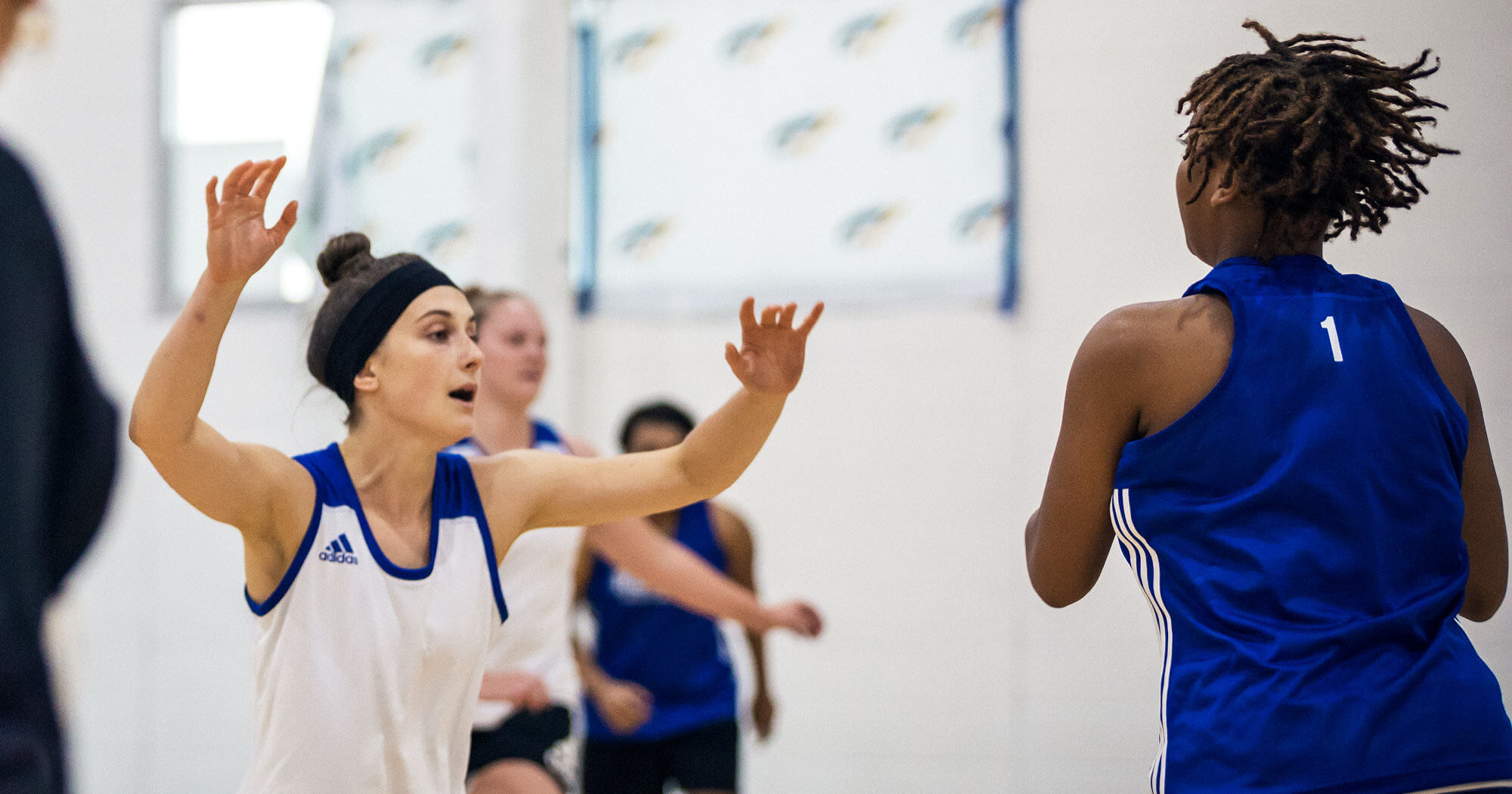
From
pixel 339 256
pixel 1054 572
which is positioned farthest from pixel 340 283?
pixel 1054 572

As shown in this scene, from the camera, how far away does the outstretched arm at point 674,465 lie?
6.47 ft

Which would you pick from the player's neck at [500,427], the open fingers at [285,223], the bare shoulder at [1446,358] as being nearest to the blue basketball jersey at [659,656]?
the player's neck at [500,427]

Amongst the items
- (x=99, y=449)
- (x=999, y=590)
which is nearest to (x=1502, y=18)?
(x=999, y=590)

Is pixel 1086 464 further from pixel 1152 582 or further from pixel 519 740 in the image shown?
pixel 519 740

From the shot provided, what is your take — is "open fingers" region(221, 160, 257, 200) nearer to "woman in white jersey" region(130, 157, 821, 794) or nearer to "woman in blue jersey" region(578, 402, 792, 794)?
"woman in white jersey" region(130, 157, 821, 794)

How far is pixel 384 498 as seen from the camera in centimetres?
204

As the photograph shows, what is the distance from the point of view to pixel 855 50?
18.2 feet

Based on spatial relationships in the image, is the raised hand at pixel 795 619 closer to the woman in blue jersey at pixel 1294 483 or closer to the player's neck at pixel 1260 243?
the woman in blue jersey at pixel 1294 483

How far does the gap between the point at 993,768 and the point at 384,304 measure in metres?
3.83

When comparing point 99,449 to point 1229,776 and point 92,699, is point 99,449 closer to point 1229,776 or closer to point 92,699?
point 1229,776

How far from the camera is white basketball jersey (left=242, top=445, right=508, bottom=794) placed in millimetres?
1845

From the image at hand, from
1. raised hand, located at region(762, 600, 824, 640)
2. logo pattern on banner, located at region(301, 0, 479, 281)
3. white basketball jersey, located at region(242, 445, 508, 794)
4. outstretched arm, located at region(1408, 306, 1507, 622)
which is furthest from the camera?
logo pattern on banner, located at region(301, 0, 479, 281)

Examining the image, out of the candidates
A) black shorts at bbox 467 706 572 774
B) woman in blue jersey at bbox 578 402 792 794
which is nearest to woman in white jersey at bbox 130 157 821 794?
black shorts at bbox 467 706 572 774

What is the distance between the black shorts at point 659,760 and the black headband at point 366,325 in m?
2.15
